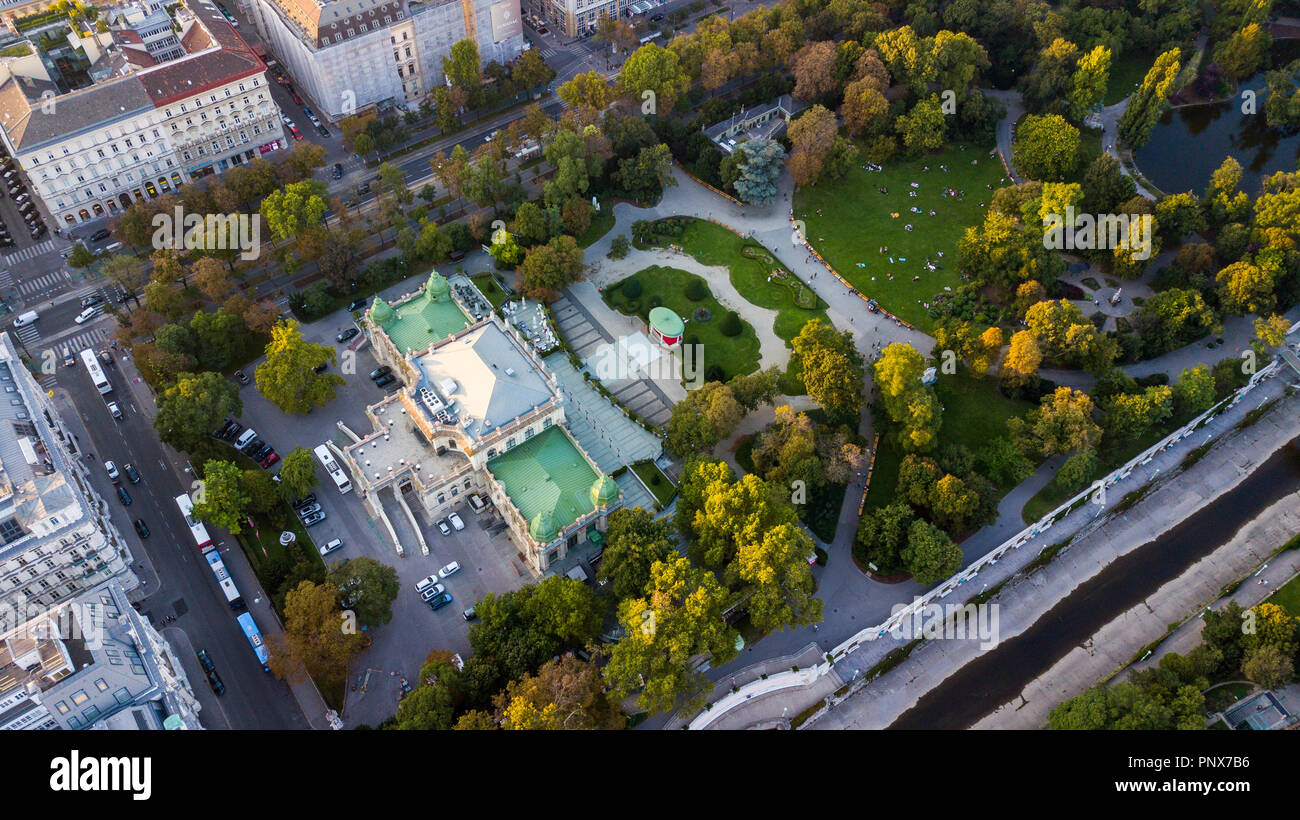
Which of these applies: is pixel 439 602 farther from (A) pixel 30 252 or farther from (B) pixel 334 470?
(A) pixel 30 252

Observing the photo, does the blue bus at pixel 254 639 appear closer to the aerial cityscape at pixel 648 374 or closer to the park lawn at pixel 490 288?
the aerial cityscape at pixel 648 374

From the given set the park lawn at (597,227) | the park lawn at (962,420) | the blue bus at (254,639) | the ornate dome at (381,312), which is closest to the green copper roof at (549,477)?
the ornate dome at (381,312)

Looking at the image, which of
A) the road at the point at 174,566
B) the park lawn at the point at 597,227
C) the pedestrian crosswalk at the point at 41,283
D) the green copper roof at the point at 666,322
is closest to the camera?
the road at the point at 174,566

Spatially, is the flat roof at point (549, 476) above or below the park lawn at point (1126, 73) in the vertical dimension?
below

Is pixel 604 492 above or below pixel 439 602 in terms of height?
above

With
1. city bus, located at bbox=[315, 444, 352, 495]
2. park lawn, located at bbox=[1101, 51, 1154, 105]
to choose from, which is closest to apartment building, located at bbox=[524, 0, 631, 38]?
park lawn, located at bbox=[1101, 51, 1154, 105]

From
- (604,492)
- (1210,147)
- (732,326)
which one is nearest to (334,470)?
(604,492)

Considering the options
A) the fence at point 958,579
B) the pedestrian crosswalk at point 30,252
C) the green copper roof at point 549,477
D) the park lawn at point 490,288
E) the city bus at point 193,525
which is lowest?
the fence at point 958,579
